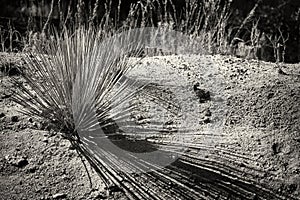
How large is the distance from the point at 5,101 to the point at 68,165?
35.2 inches

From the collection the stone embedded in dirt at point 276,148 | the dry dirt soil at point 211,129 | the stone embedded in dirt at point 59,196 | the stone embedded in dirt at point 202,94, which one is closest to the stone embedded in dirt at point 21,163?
the dry dirt soil at point 211,129

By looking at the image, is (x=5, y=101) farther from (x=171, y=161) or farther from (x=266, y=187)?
(x=266, y=187)

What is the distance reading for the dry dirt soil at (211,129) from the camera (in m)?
2.58

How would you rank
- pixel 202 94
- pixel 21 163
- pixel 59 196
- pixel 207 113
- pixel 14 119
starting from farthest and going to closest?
pixel 202 94 < pixel 207 113 < pixel 14 119 < pixel 21 163 < pixel 59 196

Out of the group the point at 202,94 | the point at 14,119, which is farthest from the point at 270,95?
the point at 14,119

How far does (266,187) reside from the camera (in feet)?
8.52

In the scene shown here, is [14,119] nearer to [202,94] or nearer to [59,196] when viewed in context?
[59,196]

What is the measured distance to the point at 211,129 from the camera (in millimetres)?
3033

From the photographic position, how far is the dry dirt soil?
101 inches

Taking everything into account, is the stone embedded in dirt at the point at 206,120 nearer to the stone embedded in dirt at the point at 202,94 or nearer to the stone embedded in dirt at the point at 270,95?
the stone embedded in dirt at the point at 202,94

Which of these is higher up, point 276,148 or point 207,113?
point 207,113

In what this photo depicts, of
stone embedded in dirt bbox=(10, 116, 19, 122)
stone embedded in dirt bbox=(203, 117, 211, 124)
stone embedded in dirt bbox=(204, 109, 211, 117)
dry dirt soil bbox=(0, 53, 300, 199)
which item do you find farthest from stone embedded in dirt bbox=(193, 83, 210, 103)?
stone embedded in dirt bbox=(10, 116, 19, 122)

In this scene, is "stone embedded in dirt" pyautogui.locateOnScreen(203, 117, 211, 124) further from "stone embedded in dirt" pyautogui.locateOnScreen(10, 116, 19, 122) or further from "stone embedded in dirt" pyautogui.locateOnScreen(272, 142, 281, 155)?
"stone embedded in dirt" pyautogui.locateOnScreen(10, 116, 19, 122)

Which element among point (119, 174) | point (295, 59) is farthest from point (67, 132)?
point (295, 59)
